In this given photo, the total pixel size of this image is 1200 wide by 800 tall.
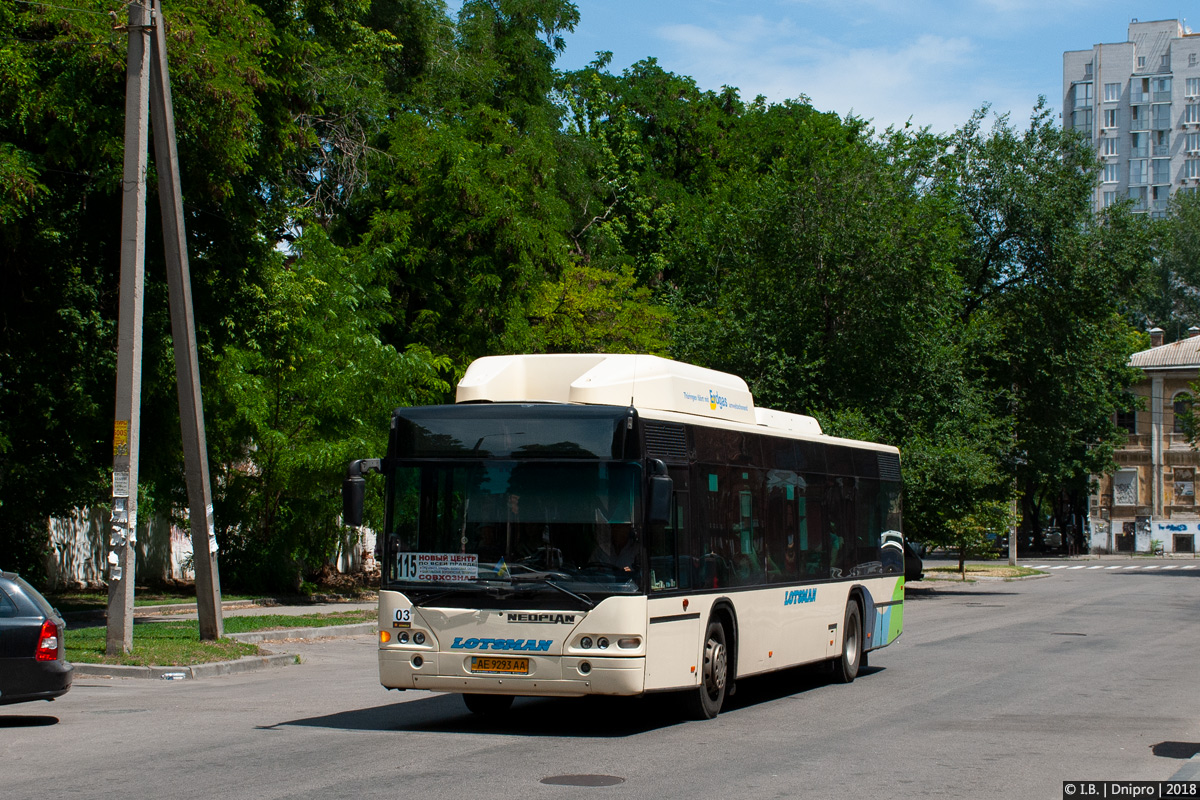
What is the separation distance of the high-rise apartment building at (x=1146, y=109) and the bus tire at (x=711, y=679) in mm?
137058

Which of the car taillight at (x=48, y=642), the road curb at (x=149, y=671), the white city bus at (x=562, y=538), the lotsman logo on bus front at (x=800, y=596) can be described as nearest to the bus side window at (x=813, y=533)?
the lotsman logo on bus front at (x=800, y=596)

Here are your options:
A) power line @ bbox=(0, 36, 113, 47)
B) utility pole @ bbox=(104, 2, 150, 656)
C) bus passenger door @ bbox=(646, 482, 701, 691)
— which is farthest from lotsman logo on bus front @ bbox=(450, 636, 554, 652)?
power line @ bbox=(0, 36, 113, 47)

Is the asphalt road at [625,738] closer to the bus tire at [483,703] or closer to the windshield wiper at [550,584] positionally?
the bus tire at [483,703]

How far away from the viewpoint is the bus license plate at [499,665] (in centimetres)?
1072

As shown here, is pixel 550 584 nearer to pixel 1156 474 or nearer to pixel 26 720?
pixel 26 720

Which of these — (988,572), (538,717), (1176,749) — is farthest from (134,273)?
(988,572)

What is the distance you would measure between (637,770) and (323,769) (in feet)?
7.09

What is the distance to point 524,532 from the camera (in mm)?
10828

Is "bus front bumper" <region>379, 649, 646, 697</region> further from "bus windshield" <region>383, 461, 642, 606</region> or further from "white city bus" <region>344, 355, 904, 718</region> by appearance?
"bus windshield" <region>383, 461, 642, 606</region>

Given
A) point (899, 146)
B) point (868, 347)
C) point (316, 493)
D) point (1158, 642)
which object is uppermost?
point (899, 146)

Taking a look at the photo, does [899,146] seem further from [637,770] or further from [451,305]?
[637,770]

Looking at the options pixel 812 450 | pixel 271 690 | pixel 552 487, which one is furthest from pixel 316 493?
pixel 552 487

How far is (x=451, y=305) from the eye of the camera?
35.8 meters

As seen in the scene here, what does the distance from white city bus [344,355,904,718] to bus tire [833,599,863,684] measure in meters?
3.47
